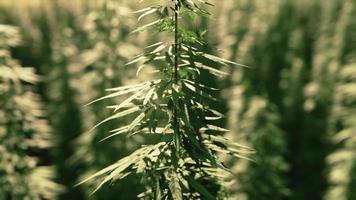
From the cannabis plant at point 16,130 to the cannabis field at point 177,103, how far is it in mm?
23

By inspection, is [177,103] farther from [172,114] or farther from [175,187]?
[175,187]

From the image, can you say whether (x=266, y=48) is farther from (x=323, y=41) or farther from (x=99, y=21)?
(x=99, y=21)

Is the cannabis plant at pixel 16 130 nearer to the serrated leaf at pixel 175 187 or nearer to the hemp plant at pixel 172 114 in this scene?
the hemp plant at pixel 172 114

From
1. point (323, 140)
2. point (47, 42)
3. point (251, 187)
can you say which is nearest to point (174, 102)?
point (251, 187)

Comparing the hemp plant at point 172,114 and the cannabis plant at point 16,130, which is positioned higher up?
the hemp plant at point 172,114

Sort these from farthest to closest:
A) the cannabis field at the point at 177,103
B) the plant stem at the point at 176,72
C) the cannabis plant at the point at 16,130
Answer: the cannabis plant at the point at 16,130, the cannabis field at the point at 177,103, the plant stem at the point at 176,72

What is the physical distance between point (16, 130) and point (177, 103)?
249 inches

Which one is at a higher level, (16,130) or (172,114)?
(172,114)

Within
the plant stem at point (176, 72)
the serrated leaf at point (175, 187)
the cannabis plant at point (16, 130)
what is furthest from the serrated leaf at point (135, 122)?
the cannabis plant at point (16, 130)

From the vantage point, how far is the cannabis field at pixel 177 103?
10.5 ft

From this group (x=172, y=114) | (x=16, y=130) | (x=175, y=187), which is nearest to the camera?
(x=175, y=187)

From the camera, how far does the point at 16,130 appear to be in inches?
345

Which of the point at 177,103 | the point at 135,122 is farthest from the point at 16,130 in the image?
the point at 177,103

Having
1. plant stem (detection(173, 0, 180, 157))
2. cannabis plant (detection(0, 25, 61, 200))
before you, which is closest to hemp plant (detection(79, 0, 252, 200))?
plant stem (detection(173, 0, 180, 157))
